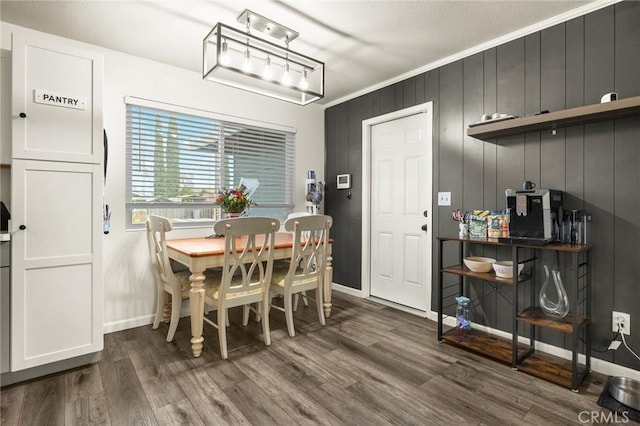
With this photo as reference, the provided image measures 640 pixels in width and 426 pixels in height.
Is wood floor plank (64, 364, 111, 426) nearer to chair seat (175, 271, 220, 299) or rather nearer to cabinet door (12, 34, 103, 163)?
chair seat (175, 271, 220, 299)

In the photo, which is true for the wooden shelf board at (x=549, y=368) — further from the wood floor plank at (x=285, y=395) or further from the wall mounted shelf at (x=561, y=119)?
the wall mounted shelf at (x=561, y=119)

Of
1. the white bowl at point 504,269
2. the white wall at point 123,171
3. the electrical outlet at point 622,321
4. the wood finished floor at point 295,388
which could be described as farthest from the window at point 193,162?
the electrical outlet at point 622,321

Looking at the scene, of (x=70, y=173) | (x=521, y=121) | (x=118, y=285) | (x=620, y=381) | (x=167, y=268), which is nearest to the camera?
(x=620, y=381)

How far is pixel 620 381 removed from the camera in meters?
1.90

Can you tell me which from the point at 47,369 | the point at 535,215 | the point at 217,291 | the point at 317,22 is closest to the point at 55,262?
the point at 47,369

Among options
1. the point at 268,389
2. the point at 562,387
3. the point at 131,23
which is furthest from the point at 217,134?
the point at 562,387

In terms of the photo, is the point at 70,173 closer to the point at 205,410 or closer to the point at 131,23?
the point at 131,23

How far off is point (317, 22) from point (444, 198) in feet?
6.07

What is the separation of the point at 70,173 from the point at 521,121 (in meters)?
3.08

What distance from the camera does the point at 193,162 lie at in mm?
3256

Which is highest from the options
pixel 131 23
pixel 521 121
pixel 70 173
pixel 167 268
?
pixel 131 23

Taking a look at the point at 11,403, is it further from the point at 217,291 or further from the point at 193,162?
the point at 193,162

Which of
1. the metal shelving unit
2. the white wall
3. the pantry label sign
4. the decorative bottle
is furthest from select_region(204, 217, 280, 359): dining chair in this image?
the decorative bottle

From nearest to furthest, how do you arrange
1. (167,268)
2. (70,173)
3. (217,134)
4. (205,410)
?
1. (205,410)
2. (70,173)
3. (167,268)
4. (217,134)
